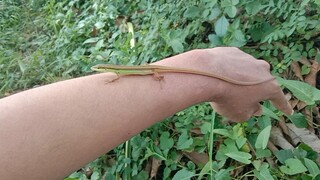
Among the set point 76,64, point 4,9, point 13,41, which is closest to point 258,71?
point 76,64

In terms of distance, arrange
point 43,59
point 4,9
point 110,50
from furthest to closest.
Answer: point 4,9, point 43,59, point 110,50

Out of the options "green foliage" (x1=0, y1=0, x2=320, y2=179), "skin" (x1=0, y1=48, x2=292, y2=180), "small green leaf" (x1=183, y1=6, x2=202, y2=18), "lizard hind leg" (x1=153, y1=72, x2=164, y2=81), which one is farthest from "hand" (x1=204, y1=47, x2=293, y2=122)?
"small green leaf" (x1=183, y1=6, x2=202, y2=18)

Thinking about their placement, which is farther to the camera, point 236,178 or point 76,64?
point 76,64

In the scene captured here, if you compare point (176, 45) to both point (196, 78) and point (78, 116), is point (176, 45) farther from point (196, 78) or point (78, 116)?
point (78, 116)

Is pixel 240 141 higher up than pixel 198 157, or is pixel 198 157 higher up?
pixel 240 141

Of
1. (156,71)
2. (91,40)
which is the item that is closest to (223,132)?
(156,71)

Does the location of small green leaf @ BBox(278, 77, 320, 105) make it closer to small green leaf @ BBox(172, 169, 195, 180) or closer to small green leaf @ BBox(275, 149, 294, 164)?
small green leaf @ BBox(275, 149, 294, 164)

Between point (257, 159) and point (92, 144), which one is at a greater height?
point (92, 144)

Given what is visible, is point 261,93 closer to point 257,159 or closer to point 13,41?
point 257,159
